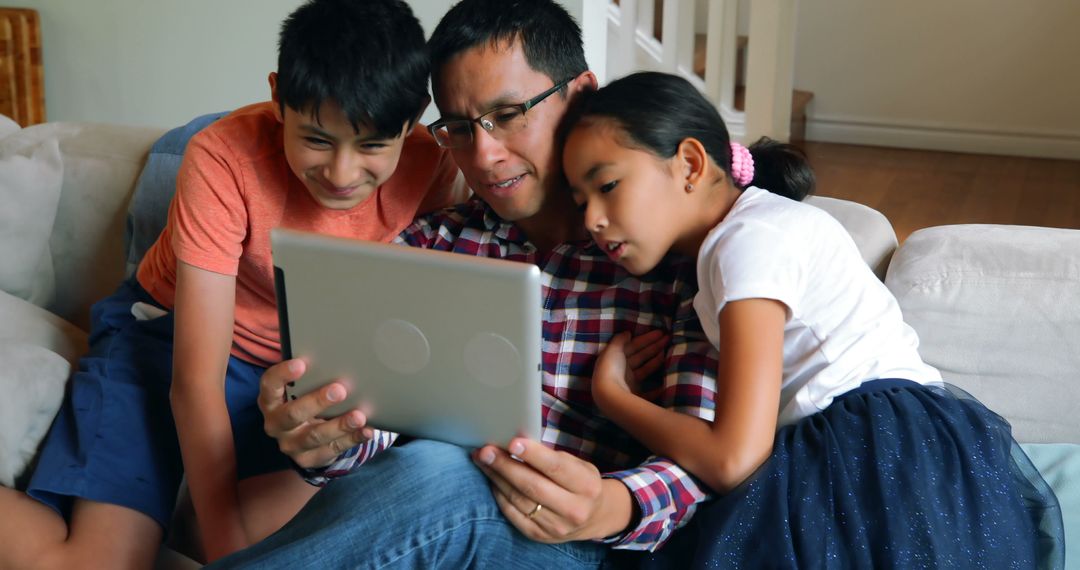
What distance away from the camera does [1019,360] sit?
1.51 m

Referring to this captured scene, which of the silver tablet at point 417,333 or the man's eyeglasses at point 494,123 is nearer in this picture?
the silver tablet at point 417,333

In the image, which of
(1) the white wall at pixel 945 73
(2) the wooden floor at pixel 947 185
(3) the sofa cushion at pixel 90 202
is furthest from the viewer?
(1) the white wall at pixel 945 73

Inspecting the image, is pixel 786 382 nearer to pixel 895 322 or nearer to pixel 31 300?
pixel 895 322

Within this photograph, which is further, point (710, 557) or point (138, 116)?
point (138, 116)

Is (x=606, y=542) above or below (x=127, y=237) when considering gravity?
below

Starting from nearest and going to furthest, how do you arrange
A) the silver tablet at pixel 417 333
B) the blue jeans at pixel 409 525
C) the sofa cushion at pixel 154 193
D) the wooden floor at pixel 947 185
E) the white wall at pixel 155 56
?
the silver tablet at pixel 417 333
the blue jeans at pixel 409 525
the sofa cushion at pixel 154 193
the white wall at pixel 155 56
the wooden floor at pixel 947 185

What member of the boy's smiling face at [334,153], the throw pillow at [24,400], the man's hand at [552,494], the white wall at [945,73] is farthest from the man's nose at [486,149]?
the white wall at [945,73]

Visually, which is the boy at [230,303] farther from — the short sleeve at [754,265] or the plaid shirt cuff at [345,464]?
the short sleeve at [754,265]

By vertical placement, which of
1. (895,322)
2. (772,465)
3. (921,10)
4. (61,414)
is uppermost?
(921,10)

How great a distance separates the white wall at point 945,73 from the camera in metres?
4.36

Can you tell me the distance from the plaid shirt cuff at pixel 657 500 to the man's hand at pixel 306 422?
12.1 inches

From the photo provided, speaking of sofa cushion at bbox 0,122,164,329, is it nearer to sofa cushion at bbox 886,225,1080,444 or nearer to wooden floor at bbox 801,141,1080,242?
sofa cushion at bbox 886,225,1080,444

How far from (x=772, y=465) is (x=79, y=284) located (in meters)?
1.45

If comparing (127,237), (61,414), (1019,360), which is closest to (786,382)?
(1019,360)
